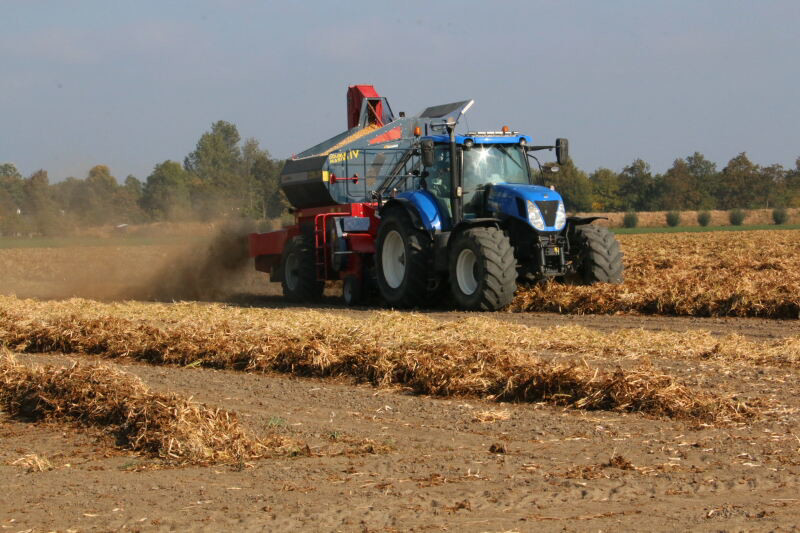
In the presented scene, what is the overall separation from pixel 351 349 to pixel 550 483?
12.8ft

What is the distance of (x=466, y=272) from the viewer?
1325cm

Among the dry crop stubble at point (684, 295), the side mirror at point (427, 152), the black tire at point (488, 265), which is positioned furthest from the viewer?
the side mirror at point (427, 152)

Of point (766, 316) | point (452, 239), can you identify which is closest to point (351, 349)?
point (452, 239)

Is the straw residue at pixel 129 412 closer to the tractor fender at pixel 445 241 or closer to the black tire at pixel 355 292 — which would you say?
the tractor fender at pixel 445 241

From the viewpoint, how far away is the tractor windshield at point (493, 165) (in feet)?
44.1

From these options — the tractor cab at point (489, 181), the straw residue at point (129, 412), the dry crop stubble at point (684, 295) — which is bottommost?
the straw residue at point (129, 412)

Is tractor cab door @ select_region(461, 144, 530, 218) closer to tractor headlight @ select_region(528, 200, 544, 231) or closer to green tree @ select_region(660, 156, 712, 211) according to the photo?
tractor headlight @ select_region(528, 200, 544, 231)

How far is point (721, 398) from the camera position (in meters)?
6.50

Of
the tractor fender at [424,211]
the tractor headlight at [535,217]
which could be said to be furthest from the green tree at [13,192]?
the tractor headlight at [535,217]

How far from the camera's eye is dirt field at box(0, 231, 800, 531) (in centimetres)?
442

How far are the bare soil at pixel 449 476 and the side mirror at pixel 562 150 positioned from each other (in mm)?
6922

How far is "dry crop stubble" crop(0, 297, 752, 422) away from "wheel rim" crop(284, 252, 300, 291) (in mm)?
3138

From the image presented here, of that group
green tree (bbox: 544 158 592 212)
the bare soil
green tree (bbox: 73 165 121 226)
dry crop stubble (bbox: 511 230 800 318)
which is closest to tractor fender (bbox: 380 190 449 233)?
dry crop stubble (bbox: 511 230 800 318)

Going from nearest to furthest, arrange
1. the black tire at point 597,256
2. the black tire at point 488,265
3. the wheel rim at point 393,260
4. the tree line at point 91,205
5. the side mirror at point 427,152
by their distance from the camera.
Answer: the black tire at point 488,265 → the side mirror at point 427,152 → the black tire at point 597,256 → the wheel rim at point 393,260 → the tree line at point 91,205
